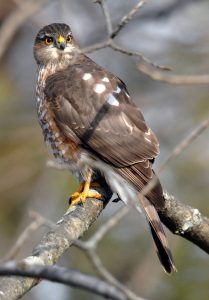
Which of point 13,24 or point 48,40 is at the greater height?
point 13,24

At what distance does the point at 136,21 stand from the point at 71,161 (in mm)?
3793

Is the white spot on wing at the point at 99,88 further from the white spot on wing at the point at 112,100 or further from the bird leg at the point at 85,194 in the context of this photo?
the bird leg at the point at 85,194

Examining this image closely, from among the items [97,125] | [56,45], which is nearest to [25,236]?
[97,125]

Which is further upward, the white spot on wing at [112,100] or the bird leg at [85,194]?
the white spot on wing at [112,100]

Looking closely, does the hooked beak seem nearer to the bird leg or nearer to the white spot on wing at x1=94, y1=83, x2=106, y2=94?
the white spot on wing at x1=94, y1=83, x2=106, y2=94

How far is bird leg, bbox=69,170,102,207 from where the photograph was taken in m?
5.35

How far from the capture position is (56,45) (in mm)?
6656

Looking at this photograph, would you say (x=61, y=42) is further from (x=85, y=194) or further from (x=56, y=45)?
(x=85, y=194)

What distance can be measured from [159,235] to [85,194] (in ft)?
2.09

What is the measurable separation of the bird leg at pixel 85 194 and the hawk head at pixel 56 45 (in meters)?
1.26

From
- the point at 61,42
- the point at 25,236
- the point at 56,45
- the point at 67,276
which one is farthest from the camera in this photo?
the point at 56,45

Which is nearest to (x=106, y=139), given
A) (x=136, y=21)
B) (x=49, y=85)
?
(x=49, y=85)

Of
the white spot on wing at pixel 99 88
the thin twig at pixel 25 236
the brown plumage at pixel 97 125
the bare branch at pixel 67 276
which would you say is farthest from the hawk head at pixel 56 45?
the bare branch at pixel 67 276

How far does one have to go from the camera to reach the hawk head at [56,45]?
6531mm
